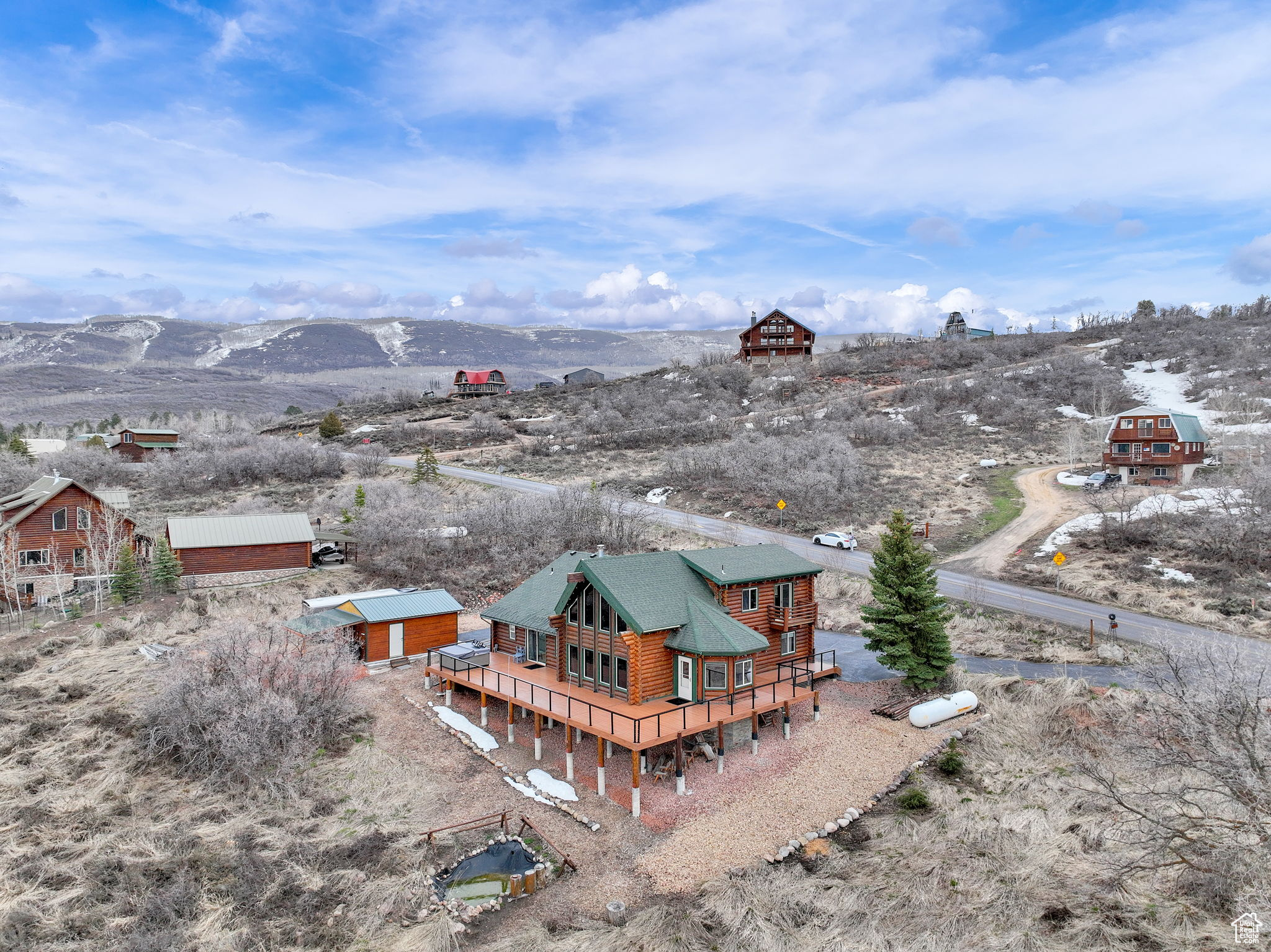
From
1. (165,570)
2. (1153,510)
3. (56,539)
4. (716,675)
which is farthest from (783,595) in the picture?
(56,539)

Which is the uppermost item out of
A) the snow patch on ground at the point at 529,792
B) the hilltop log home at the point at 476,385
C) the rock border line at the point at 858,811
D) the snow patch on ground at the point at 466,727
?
the hilltop log home at the point at 476,385

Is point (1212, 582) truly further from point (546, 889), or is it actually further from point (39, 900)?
point (39, 900)

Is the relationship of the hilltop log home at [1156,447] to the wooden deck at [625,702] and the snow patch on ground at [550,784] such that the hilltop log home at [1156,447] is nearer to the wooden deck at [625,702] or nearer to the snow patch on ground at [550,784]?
the wooden deck at [625,702]

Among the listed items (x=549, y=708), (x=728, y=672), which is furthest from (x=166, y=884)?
(x=728, y=672)

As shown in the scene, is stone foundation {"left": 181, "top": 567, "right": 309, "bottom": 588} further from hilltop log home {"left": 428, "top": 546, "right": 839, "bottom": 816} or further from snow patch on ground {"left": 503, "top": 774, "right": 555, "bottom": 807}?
snow patch on ground {"left": 503, "top": 774, "right": 555, "bottom": 807}

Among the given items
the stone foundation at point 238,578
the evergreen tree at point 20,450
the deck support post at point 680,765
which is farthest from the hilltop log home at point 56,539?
the evergreen tree at point 20,450

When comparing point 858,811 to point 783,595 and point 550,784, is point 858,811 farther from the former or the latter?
point 550,784

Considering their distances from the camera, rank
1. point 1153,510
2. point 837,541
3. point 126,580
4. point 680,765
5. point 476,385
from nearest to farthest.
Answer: point 680,765 < point 126,580 < point 1153,510 < point 837,541 < point 476,385
